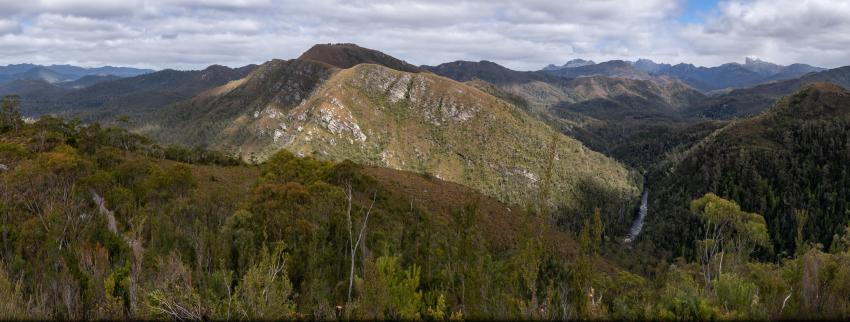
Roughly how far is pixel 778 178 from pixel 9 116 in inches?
8676

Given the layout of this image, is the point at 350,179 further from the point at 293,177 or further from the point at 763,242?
the point at 763,242

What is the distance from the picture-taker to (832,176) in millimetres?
150875

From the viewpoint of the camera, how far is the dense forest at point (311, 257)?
17.7 m

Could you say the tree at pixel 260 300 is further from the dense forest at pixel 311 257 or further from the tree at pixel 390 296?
the tree at pixel 390 296

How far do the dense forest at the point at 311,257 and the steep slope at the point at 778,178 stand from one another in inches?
3224

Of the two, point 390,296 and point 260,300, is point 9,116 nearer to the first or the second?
point 260,300

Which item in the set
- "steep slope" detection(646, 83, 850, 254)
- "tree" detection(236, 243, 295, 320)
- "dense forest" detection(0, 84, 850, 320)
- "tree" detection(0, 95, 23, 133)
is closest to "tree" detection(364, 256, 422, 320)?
"dense forest" detection(0, 84, 850, 320)

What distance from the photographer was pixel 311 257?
101 feet

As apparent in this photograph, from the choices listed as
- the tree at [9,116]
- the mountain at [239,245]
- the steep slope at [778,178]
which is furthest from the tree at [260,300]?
the steep slope at [778,178]

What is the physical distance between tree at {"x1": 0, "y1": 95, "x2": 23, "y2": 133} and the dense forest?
1.44 meters

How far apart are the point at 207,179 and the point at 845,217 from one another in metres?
170

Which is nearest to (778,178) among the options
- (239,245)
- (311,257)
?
(311,257)

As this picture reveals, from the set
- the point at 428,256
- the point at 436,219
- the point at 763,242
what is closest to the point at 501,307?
the point at 428,256

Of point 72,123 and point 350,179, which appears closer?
point 350,179
